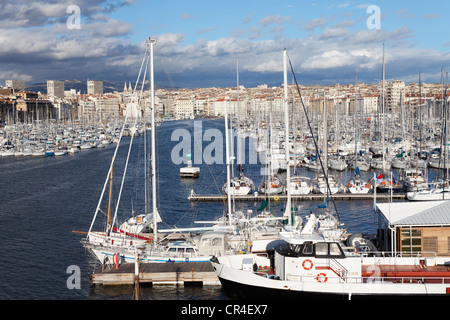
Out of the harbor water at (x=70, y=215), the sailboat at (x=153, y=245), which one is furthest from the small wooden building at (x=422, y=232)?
the sailboat at (x=153, y=245)

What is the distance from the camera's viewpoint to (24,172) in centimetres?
3678

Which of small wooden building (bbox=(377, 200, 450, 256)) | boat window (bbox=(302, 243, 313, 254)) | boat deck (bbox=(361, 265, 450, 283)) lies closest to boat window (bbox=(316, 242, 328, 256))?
boat window (bbox=(302, 243, 313, 254))

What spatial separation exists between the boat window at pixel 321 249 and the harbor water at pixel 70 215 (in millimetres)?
3035

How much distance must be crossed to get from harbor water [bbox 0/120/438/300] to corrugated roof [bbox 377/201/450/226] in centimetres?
226

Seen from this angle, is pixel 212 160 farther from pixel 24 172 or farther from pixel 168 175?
pixel 24 172

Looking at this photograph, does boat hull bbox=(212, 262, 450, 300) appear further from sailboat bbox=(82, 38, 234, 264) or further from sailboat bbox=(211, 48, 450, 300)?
sailboat bbox=(82, 38, 234, 264)

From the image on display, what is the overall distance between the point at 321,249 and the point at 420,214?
230 cm

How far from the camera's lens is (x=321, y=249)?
33.6 ft

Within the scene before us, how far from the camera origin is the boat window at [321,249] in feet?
33.6

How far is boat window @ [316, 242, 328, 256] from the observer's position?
33.6 feet

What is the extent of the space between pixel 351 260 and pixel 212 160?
33120 mm

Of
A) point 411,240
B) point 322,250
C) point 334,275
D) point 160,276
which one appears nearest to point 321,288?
point 334,275

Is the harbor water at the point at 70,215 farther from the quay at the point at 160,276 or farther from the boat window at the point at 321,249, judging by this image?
the boat window at the point at 321,249
